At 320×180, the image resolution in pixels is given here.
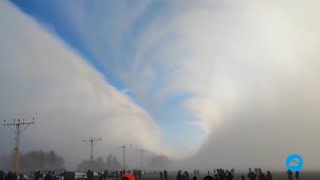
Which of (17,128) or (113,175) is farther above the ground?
(17,128)

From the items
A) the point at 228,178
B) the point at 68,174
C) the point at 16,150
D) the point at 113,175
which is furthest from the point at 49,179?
the point at 113,175

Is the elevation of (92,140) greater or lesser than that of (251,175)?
greater

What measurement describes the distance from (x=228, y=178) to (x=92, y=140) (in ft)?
242

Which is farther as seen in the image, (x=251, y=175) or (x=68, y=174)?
(x=68, y=174)

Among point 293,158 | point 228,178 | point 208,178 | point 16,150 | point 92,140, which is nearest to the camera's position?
point 208,178

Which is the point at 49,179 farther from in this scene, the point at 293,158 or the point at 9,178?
the point at 293,158

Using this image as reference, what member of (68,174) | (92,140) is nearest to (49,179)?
(68,174)

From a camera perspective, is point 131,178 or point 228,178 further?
point 228,178

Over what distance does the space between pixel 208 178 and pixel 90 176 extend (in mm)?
48909

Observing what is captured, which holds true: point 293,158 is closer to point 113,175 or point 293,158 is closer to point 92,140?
point 113,175

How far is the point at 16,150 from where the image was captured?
70.9m

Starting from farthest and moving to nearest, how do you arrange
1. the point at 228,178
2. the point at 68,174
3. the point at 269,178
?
the point at 68,174, the point at 228,178, the point at 269,178

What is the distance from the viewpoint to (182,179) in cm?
4606

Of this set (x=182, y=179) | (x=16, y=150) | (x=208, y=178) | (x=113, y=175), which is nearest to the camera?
(x=208, y=178)
